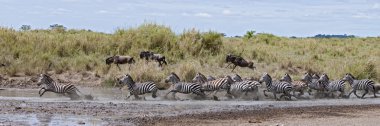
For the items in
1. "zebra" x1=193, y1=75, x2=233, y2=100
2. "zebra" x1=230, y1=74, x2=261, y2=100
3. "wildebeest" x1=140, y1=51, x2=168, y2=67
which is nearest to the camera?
"zebra" x1=230, y1=74, x2=261, y2=100

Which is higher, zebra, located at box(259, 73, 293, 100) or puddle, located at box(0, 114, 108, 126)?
zebra, located at box(259, 73, 293, 100)

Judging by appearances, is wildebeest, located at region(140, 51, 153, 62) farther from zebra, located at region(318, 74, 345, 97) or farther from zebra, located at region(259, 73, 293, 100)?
zebra, located at region(318, 74, 345, 97)

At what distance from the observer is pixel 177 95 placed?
2283cm

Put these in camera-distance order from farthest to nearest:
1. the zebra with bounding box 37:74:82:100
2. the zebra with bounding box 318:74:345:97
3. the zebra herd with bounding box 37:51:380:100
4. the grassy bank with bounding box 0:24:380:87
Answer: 1. the grassy bank with bounding box 0:24:380:87
2. the zebra with bounding box 318:74:345:97
3. the zebra herd with bounding box 37:51:380:100
4. the zebra with bounding box 37:74:82:100

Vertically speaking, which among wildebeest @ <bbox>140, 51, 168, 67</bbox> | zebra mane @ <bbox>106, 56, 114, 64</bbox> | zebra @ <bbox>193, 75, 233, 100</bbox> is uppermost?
wildebeest @ <bbox>140, 51, 168, 67</bbox>

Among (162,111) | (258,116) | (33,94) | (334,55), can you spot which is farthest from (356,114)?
(334,55)

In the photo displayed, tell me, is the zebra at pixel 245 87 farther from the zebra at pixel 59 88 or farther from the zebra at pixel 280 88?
the zebra at pixel 59 88

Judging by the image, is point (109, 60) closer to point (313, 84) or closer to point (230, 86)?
point (230, 86)

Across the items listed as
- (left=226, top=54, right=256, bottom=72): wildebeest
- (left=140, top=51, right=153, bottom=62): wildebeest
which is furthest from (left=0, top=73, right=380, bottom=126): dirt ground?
(left=226, top=54, right=256, bottom=72): wildebeest

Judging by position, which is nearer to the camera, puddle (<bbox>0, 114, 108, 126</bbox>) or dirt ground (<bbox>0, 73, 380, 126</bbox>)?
puddle (<bbox>0, 114, 108, 126</bbox>)

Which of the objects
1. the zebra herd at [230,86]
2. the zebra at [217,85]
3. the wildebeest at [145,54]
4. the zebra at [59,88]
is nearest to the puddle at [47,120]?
the zebra at [59,88]

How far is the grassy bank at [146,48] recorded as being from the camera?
27375 millimetres

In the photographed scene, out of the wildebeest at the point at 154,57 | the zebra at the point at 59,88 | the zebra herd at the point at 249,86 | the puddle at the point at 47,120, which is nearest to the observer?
the puddle at the point at 47,120

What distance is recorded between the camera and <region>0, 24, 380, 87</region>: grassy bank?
2738cm
